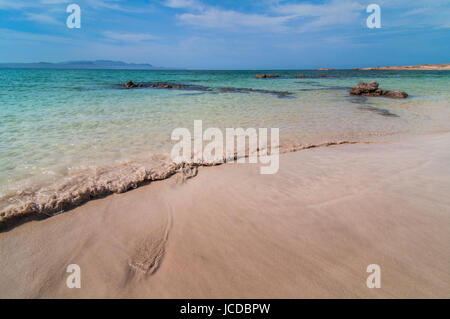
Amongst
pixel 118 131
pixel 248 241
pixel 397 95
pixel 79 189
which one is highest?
pixel 397 95

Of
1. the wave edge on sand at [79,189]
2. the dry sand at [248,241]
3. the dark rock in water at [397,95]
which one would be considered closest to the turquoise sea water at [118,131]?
the wave edge on sand at [79,189]

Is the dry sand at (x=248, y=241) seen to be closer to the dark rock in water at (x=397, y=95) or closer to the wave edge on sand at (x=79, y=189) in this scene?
the wave edge on sand at (x=79, y=189)

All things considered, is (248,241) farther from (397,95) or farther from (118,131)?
Answer: (397,95)

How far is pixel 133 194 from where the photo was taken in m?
3.17

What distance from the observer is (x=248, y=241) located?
2279 millimetres

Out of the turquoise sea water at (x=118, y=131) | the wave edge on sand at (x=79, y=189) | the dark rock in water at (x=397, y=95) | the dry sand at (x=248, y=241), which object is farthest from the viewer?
the dark rock in water at (x=397, y=95)

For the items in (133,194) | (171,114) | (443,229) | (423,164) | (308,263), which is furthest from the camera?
(171,114)

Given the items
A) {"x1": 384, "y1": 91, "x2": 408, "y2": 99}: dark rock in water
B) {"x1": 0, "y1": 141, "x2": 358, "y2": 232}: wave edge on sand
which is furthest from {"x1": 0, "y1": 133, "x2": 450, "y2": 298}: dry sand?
{"x1": 384, "y1": 91, "x2": 408, "y2": 99}: dark rock in water

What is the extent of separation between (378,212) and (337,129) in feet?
15.6

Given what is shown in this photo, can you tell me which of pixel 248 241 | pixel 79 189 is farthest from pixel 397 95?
pixel 79 189

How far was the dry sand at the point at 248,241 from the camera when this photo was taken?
1.82 meters
